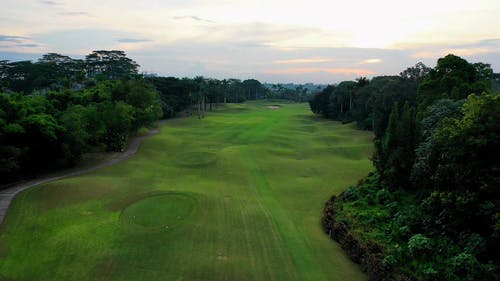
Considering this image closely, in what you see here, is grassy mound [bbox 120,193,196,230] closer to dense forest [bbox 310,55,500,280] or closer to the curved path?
the curved path

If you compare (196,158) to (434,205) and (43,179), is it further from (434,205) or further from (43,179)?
(434,205)

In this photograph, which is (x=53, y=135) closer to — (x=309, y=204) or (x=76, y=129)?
(x=76, y=129)

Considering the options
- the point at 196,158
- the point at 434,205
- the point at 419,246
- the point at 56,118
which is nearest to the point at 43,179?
the point at 56,118

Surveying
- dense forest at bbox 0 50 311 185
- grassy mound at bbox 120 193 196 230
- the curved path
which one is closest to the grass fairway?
grassy mound at bbox 120 193 196 230

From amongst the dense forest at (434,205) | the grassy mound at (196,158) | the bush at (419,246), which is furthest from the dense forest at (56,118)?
the bush at (419,246)

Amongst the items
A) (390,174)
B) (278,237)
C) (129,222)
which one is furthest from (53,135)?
(390,174)

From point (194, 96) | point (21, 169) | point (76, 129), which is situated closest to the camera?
point (21, 169)

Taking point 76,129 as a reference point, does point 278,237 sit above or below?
below
